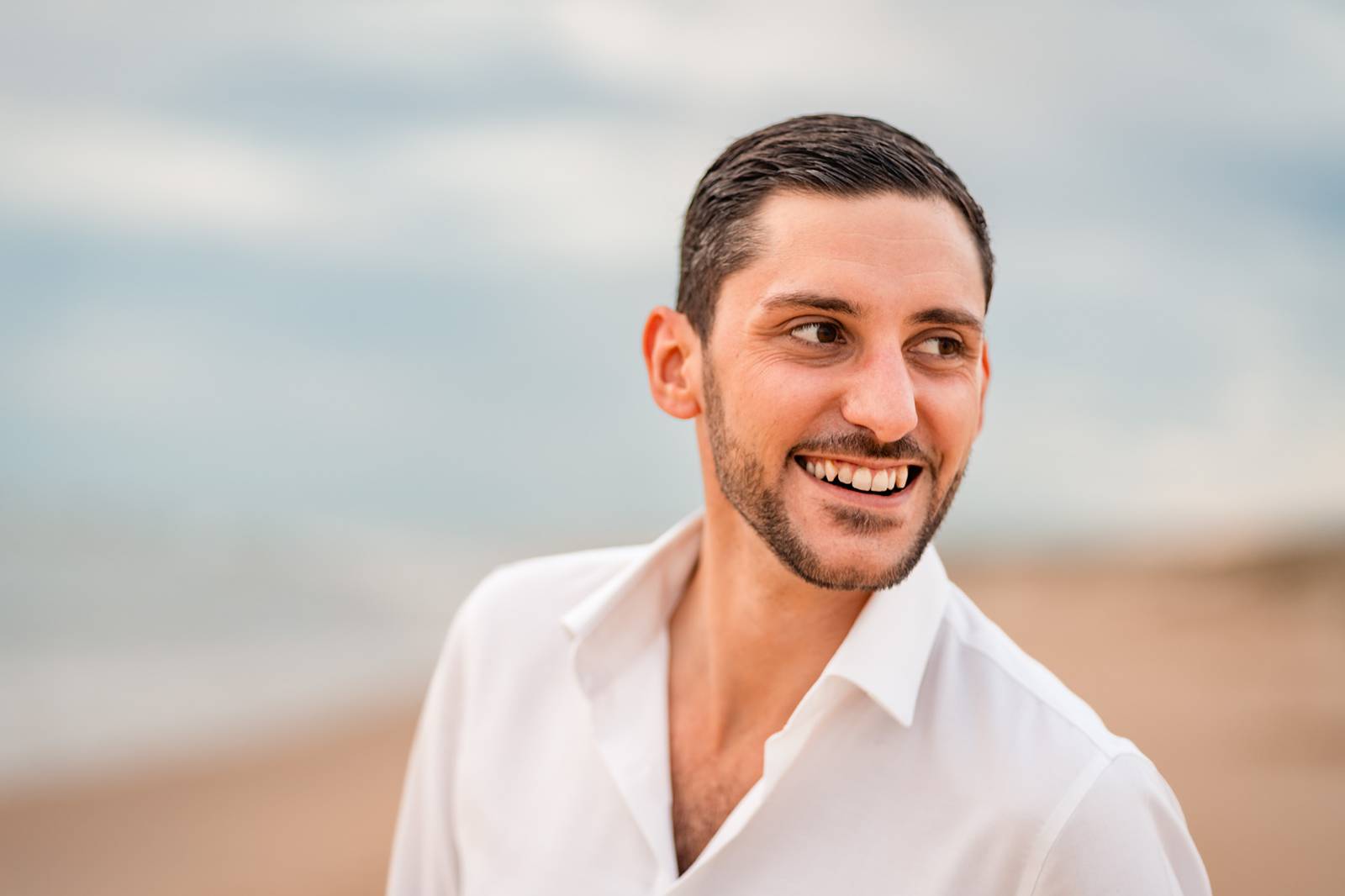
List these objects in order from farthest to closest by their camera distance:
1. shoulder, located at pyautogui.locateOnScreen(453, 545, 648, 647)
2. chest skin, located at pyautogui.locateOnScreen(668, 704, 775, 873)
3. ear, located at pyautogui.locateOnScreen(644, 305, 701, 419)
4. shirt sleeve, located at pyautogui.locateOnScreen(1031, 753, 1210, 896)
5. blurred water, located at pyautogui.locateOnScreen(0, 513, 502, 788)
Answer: blurred water, located at pyautogui.locateOnScreen(0, 513, 502, 788) → shoulder, located at pyautogui.locateOnScreen(453, 545, 648, 647) → ear, located at pyautogui.locateOnScreen(644, 305, 701, 419) → chest skin, located at pyautogui.locateOnScreen(668, 704, 775, 873) → shirt sleeve, located at pyautogui.locateOnScreen(1031, 753, 1210, 896)

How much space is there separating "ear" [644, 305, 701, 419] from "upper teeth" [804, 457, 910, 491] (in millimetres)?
437

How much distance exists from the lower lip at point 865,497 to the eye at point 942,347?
0.25 meters

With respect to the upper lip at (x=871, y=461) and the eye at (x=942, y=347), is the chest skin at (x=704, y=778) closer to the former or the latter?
the upper lip at (x=871, y=461)

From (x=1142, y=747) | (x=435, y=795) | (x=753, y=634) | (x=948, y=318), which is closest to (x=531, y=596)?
(x=435, y=795)

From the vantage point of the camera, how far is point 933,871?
210 centimetres

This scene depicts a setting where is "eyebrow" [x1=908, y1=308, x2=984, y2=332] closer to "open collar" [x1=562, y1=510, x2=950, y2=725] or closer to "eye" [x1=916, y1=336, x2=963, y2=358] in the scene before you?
"eye" [x1=916, y1=336, x2=963, y2=358]

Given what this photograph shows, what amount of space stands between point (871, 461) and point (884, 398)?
12 centimetres

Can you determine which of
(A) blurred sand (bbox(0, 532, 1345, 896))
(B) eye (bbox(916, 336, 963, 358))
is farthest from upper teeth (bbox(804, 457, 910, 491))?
(A) blurred sand (bbox(0, 532, 1345, 896))

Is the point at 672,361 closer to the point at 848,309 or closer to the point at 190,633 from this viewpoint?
the point at 848,309

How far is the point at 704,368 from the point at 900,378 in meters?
0.51

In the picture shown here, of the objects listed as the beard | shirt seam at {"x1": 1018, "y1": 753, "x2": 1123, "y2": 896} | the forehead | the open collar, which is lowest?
shirt seam at {"x1": 1018, "y1": 753, "x2": 1123, "y2": 896}

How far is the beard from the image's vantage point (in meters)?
2.17

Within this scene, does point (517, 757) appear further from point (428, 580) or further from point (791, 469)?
point (428, 580)

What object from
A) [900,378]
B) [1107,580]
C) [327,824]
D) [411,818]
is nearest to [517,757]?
[411,818]
